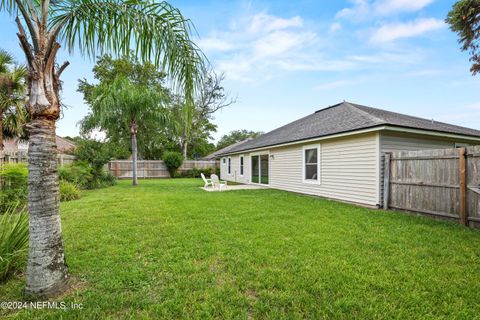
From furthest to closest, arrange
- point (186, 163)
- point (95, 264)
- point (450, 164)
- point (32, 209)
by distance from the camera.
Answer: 1. point (186, 163)
2. point (450, 164)
3. point (95, 264)
4. point (32, 209)

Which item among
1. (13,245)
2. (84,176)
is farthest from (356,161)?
(84,176)

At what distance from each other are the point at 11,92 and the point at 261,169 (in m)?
12.0

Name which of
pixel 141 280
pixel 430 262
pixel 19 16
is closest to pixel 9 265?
pixel 141 280

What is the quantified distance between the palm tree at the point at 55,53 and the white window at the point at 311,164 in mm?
7229

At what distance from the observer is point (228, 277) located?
2656 mm

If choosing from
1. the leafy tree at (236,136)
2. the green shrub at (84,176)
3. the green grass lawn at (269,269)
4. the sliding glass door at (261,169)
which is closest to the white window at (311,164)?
the sliding glass door at (261,169)

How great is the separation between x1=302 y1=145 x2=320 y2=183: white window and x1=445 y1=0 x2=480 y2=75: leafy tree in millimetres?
7203

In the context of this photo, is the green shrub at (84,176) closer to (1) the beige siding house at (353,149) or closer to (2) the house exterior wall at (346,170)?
(1) the beige siding house at (353,149)

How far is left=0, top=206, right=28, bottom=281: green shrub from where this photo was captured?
2.50 meters

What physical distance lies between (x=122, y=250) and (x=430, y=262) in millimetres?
4313

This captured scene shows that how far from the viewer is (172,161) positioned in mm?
20719

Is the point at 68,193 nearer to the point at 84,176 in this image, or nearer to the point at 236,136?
the point at 84,176

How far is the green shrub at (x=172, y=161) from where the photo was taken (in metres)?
20.7

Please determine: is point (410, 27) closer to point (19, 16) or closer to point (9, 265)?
point (19, 16)
